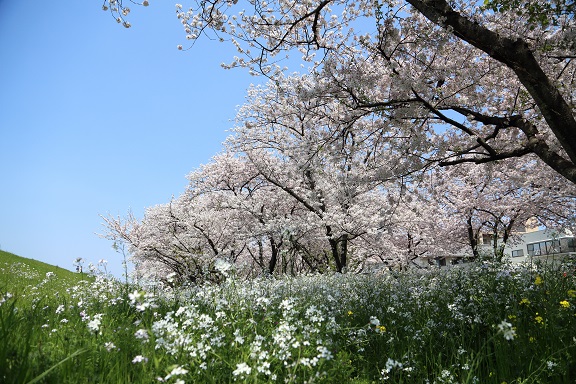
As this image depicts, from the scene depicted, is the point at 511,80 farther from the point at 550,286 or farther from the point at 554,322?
the point at 554,322

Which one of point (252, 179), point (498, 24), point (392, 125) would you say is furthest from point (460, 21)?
point (252, 179)

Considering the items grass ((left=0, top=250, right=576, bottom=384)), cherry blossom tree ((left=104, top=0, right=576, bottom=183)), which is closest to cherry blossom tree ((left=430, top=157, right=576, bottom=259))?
cherry blossom tree ((left=104, top=0, right=576, bottom=183))

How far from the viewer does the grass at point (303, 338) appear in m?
3.16

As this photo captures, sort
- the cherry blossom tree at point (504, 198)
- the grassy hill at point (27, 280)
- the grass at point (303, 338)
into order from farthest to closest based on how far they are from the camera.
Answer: the cherry blossom tree at point (504, 198) → the grassy hill at point (27, 280) → the grass at point (303, 338)

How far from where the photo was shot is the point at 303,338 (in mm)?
3785

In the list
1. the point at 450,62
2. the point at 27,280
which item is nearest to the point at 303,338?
the point at 450,62

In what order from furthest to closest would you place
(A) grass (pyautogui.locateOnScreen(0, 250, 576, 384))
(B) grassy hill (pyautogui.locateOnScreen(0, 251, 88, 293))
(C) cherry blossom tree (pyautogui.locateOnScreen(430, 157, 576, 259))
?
(C) cherry blossom tree (pyautogui.locateOnScreen(430, 157, 576, 259))
(B) grassy hill (pyautogui.locateOnScreen(0, 251, 88, 293))
(A) grass (pyautogui.locateOnScreen(0, 250, 576, 384))

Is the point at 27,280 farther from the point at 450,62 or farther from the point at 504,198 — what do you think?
the point at 504,198

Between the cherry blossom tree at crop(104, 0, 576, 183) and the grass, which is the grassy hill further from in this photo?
the cherry blossom tree at crop(104, 0, 576, 183)

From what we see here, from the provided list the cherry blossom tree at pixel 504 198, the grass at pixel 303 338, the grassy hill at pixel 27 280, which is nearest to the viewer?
the grass at pixel 303 338

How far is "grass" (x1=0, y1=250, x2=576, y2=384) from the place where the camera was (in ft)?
10.4

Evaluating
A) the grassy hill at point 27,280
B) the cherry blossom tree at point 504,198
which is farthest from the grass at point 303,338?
the cherry blossom tree at point 504,198

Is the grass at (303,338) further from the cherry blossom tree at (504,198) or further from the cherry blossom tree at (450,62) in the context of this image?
the cherry blossom tree at (504,198)

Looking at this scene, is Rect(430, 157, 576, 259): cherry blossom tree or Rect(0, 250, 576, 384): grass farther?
Rect(430, 157, 576, 259): cherry blossom tree
